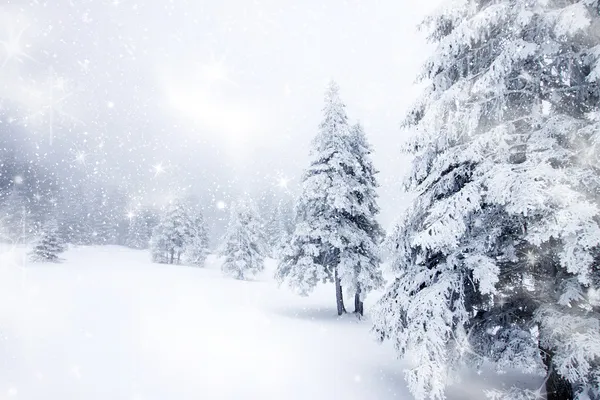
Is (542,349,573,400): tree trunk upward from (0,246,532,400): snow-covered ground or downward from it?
upward

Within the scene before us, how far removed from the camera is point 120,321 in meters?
14.1

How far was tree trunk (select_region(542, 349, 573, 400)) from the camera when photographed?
5863mm

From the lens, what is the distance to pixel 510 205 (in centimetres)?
523

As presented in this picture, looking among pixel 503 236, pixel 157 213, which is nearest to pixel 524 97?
pixel 503 236

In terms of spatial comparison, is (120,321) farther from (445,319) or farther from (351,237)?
(445,319)

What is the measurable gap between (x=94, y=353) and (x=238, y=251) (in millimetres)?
30231

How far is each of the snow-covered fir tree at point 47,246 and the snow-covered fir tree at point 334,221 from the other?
33.6 metres

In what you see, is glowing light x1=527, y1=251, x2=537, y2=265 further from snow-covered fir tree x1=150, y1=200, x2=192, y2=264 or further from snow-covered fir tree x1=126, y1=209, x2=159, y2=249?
snow-covered fir tree x1=126, y1=209, x2=159, y2=249

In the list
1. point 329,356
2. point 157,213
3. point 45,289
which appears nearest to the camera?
point 329,356

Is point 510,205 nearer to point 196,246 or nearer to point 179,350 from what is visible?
point 179,350

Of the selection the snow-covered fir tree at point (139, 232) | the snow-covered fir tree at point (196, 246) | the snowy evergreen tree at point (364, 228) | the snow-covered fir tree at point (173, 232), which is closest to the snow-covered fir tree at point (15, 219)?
the snow-covered fir tree at point (173, 232)

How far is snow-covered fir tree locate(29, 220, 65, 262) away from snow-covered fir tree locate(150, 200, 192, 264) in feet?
47.2

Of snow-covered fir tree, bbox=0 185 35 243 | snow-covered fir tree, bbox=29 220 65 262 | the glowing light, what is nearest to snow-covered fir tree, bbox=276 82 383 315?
the glowing light

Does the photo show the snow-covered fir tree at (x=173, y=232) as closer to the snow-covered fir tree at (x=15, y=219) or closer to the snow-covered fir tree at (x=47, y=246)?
the snow-covered fir tree at (x=47, y=246)
